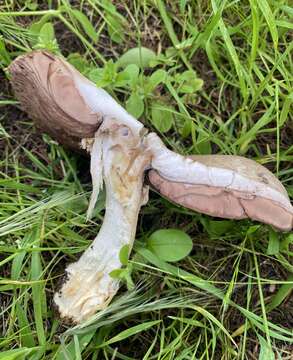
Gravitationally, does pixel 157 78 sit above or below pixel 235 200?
above

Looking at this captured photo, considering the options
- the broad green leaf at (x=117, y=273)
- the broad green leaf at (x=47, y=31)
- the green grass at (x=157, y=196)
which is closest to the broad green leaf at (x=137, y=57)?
the green grass at (x=157, y=196)

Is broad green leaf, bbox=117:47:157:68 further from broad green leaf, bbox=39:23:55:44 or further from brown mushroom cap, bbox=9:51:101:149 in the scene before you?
brown mushroom cap, bbox=9:51:101:149

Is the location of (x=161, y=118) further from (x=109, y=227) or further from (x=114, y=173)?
(x=109, y=227)

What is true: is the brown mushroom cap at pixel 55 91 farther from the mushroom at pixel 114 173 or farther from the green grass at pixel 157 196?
the green grass at pixel 157 196

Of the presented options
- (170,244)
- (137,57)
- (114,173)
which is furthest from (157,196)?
(137,57)

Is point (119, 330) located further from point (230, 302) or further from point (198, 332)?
point (230, 302)

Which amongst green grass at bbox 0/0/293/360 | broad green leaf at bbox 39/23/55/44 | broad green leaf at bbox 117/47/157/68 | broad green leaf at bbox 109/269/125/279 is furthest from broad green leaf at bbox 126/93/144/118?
broad green leaf at bbox 109/269/125/279
